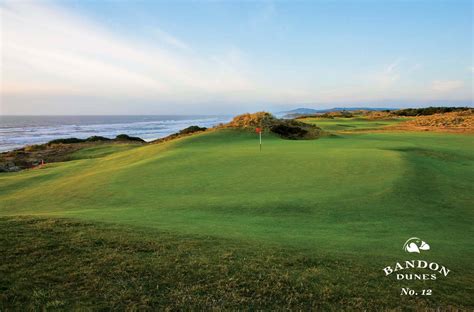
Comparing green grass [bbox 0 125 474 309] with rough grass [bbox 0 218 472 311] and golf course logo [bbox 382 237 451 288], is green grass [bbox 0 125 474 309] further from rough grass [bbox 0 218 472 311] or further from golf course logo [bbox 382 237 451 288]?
golf course logo [bbox 382 237 451 288]

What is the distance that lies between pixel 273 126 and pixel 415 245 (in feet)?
92.5

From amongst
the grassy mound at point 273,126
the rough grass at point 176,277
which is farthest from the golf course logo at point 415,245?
the grassy mound at point 273,126

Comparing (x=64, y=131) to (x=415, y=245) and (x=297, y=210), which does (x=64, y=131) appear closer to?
(x=297, y=210)

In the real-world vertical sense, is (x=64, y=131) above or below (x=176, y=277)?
below

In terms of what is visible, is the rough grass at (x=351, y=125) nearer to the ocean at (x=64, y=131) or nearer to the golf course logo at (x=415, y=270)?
the ocean at (x=64, y=131)

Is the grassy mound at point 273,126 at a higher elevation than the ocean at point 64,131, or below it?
higher

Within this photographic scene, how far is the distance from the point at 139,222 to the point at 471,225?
29.5ft

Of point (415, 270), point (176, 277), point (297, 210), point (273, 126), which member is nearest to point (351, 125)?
point (273, 126)

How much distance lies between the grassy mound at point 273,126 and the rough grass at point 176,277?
2680 centimetres

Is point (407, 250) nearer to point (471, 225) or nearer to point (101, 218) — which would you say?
point (471, 225)

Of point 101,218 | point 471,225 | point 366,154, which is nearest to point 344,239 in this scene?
point 471,225

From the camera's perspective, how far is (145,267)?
5.97 meters

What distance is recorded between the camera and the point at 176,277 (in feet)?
Answer: 18.6

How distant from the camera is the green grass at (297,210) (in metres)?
5.77
